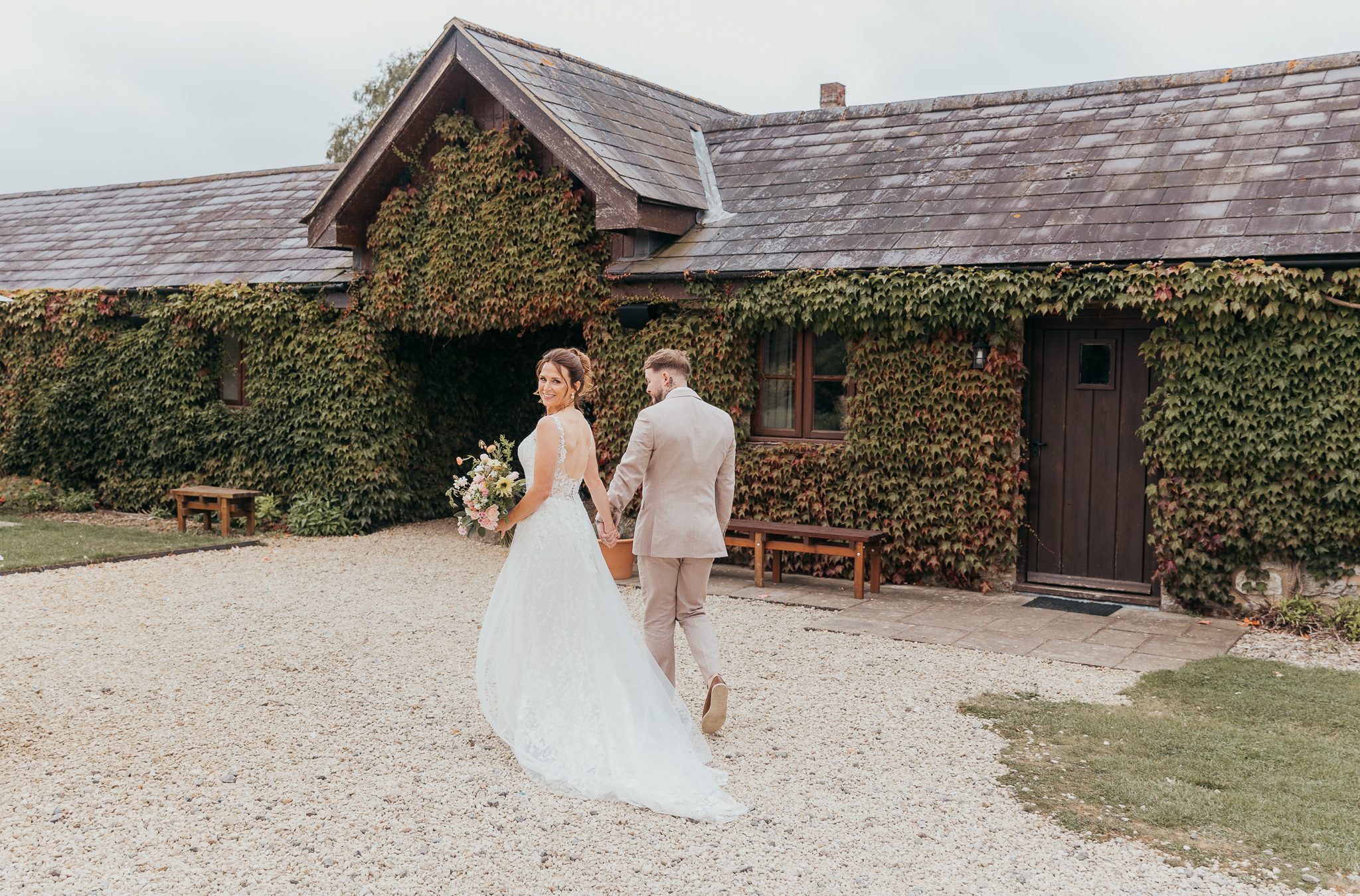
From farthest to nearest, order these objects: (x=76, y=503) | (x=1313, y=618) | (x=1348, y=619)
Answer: (x=76, y=503) < (x=1313, y=618) < (x=1348, y=619)

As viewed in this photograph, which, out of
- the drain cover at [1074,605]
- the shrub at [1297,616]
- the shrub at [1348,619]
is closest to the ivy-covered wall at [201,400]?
the drain cover at [1074,605]

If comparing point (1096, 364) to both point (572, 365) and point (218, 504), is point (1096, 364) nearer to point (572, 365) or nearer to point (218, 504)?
point (572, 365)

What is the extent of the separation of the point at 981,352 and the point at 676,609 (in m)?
4.98

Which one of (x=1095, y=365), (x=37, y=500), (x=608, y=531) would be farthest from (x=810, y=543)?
(x=37, y=500)

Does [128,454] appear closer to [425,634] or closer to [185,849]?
[425,634]

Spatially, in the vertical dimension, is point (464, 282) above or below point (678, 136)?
below

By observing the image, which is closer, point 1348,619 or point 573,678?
point 573,678

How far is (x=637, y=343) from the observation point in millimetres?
11508

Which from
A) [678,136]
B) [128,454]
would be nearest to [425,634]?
[678,136]

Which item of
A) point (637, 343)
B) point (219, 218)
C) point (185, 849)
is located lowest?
point (185, 849)

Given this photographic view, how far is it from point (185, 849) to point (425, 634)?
3.95 m

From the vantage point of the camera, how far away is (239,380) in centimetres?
1473

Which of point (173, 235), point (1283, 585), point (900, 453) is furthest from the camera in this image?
point (173, 235)

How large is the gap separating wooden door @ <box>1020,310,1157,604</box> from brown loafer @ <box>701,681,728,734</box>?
5214mm
